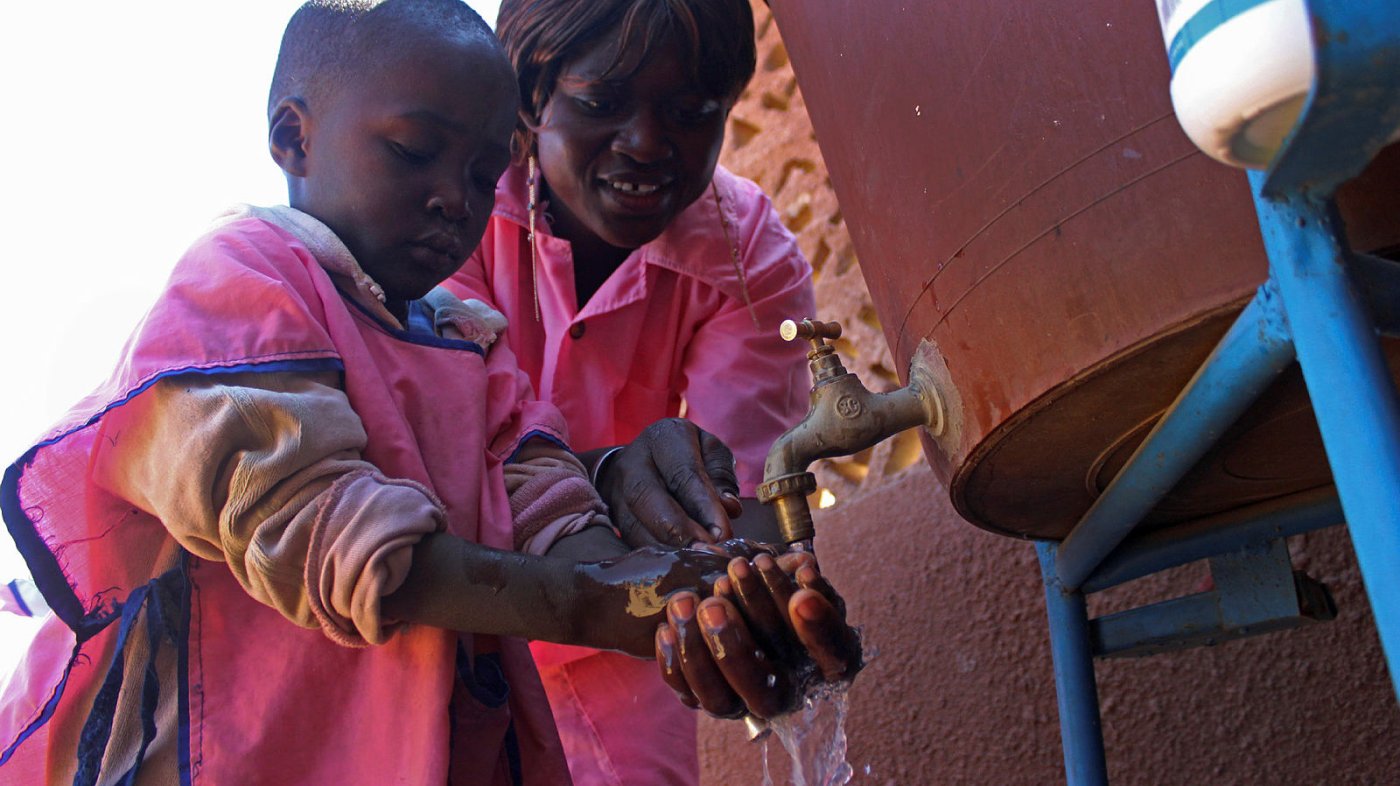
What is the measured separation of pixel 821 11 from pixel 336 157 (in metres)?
0.52

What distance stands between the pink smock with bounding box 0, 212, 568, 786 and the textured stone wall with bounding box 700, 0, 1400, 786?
87 cm

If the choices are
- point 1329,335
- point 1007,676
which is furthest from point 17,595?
point 1007,676

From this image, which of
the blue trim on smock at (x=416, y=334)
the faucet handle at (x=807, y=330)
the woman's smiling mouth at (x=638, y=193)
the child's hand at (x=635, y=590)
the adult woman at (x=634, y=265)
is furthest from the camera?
the woman's smiling mouth at (x=638, y=193)

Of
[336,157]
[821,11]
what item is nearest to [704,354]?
[336,157]

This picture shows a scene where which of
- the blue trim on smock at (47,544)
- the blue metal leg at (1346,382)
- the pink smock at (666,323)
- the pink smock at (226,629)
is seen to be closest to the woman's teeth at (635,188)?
the pink smock at (666,323)

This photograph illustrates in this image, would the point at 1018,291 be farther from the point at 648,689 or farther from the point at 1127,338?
the point at 648,689

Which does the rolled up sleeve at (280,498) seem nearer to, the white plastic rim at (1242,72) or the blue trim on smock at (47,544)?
the blue trim on smock at (47,544)

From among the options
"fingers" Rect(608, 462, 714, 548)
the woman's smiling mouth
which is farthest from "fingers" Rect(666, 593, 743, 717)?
the woman's smiling mouth

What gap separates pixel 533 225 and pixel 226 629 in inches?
32.1

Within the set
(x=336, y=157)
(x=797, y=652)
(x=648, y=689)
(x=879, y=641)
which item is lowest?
(x=879, y=641)

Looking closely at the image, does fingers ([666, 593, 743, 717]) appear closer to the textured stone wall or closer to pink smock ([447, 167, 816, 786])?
pink smock ([447, 167, 816, 786])

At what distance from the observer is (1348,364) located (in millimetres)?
604

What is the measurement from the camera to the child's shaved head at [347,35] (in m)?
1.27

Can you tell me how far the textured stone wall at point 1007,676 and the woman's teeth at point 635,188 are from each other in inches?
26.0
